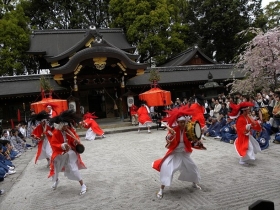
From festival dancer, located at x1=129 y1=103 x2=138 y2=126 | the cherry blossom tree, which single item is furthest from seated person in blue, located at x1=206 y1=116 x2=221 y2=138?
festival dancer, located at x1=129 y1=103 x2=138 y2=126

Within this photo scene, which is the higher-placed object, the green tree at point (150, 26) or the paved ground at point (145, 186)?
the green tree at point (150, 26)

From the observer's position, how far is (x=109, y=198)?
193 inches

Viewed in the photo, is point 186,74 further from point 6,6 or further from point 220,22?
point 6,6

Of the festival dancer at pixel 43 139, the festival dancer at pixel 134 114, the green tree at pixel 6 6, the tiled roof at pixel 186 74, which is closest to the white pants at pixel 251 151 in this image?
the festival dancer at pixel 43 139

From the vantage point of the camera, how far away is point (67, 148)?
5199 mm

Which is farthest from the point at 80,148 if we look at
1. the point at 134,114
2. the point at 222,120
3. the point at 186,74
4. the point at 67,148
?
the point at 186,74

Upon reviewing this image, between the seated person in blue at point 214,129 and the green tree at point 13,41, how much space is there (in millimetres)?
19660

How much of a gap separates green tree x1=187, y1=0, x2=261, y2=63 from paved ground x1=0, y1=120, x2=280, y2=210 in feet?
81.7

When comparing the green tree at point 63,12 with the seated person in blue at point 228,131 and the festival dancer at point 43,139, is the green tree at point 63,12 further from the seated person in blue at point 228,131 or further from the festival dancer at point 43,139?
the seated person in blue at point 228,131

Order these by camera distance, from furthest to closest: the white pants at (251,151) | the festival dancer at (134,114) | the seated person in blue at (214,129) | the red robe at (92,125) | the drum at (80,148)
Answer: the festival dancer at (134,114), the red robe at (92,125), the seated person in blue at (214,129), the white pants at (251,151), the drum at (80,148)

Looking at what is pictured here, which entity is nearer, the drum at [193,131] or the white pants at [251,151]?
the drum at [193,131]

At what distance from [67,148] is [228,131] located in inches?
255

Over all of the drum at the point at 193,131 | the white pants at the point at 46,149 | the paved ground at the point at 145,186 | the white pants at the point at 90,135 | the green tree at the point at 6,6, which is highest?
the green tree at the point at 6,6

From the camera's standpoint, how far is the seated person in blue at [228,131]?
927 cm
